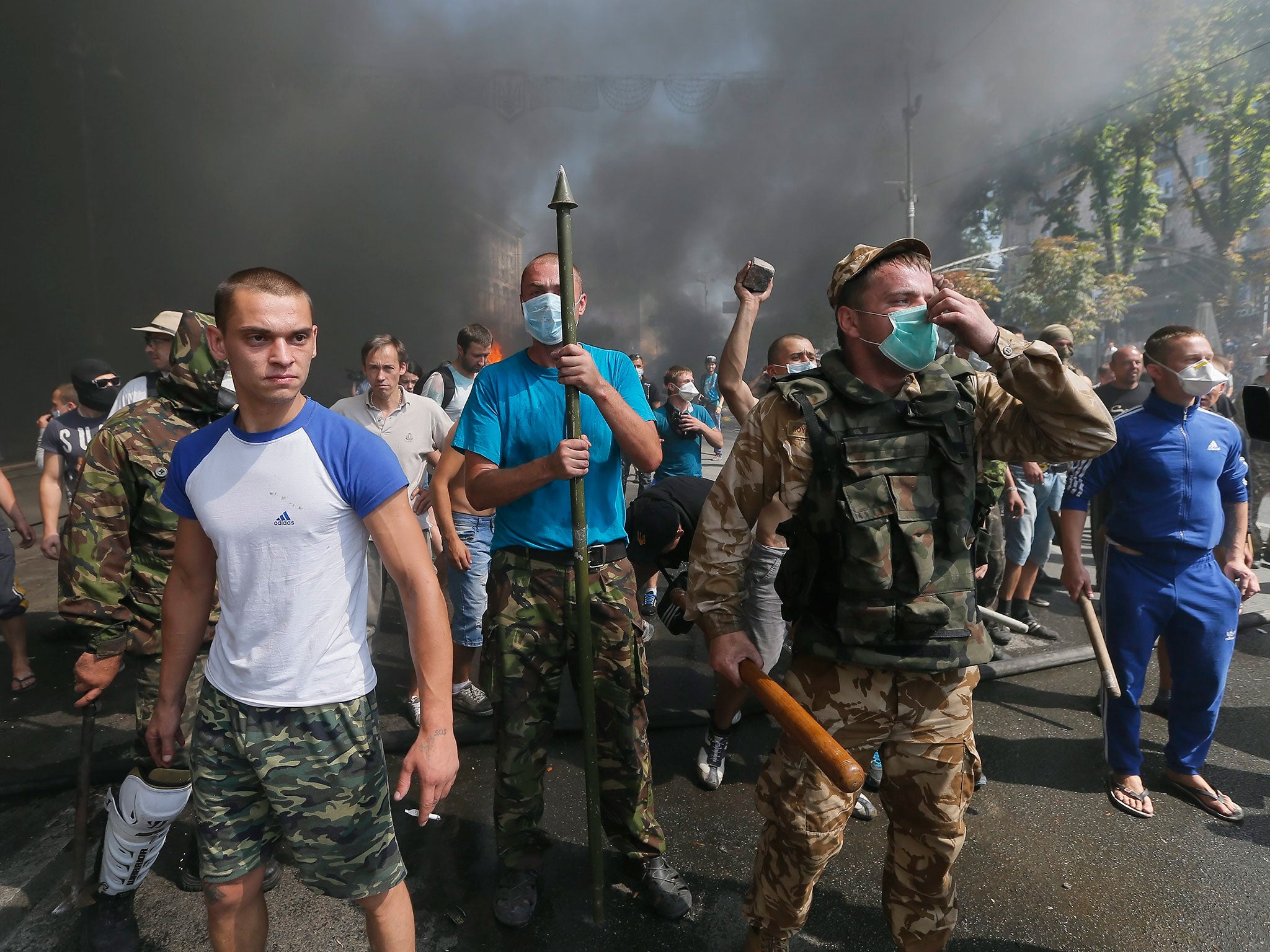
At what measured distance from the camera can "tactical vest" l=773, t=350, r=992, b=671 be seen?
65.1 inches

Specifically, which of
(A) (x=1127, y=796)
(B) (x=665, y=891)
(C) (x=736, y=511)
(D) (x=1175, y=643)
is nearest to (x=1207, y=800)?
(A) (x=1127, y=796)

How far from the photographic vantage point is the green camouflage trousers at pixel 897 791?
171 cm

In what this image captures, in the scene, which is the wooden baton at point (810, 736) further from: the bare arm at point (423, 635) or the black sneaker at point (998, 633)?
the black sneaker at point (998, 633)

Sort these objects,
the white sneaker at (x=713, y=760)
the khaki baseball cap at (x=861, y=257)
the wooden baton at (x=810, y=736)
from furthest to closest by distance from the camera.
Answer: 1. the white sneaker at (x=713, y=760)
2. the khaki baseball cap at (x=861, y=257)
3. the wooden baton at (x=810, y=736)

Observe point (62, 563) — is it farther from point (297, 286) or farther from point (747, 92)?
point (747, 92)

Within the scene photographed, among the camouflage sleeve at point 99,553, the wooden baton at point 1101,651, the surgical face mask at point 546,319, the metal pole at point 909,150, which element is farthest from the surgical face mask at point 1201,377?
the metal pole at point 909,150

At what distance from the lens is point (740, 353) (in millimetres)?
2920

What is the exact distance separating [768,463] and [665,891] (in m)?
1.35

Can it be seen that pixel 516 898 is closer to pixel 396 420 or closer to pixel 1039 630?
pixel 396 420

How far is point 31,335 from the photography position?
17.5 metres

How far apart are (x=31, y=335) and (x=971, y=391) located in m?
22.6

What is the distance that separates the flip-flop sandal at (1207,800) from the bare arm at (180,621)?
135 inches

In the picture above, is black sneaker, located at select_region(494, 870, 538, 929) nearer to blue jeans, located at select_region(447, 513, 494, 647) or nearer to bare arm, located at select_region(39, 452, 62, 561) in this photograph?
blue jeans, located at select_region(447, 513, 494, 647)

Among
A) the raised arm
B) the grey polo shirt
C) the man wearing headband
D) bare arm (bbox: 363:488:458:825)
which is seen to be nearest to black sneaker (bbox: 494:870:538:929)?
the man wearing headband
